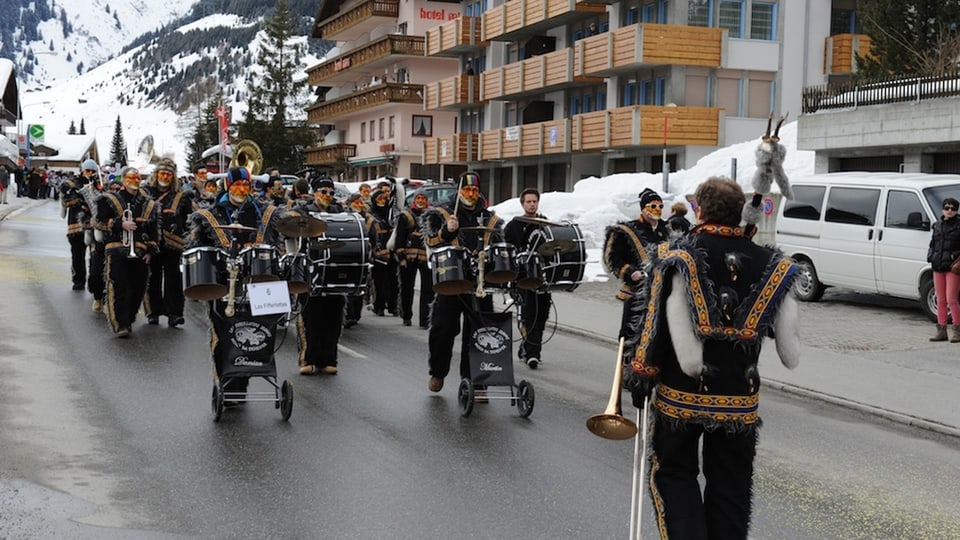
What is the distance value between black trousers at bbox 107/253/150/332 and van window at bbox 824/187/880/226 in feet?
33.8

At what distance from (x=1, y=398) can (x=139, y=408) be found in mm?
1275

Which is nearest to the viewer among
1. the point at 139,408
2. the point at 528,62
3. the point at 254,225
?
the point at 139,408

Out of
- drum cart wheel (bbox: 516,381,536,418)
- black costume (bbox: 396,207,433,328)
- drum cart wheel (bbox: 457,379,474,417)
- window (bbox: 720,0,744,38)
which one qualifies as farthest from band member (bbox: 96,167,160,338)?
window (bbox: 720,0,744,38)

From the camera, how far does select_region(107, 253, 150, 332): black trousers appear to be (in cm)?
1470

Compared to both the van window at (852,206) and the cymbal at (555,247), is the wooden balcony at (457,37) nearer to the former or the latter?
the van window at (852,206)

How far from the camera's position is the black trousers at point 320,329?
12.1 meters

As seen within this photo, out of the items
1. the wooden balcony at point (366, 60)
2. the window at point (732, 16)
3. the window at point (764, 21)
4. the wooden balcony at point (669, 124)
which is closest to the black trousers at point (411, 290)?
the wooden balcony at point (669, 124)

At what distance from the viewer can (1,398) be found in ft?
34.4


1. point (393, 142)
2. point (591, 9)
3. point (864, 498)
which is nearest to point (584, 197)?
point (591, 9)

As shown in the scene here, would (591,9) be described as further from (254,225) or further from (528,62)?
(254,225)

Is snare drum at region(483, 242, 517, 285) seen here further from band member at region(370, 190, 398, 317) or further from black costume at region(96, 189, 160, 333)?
band member at region(370, 190, 398, 317)

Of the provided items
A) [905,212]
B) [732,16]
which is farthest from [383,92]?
[905,212]

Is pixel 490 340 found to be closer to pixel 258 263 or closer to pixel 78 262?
pixel 258 263

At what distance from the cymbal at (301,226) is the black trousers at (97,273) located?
765 centimetres
